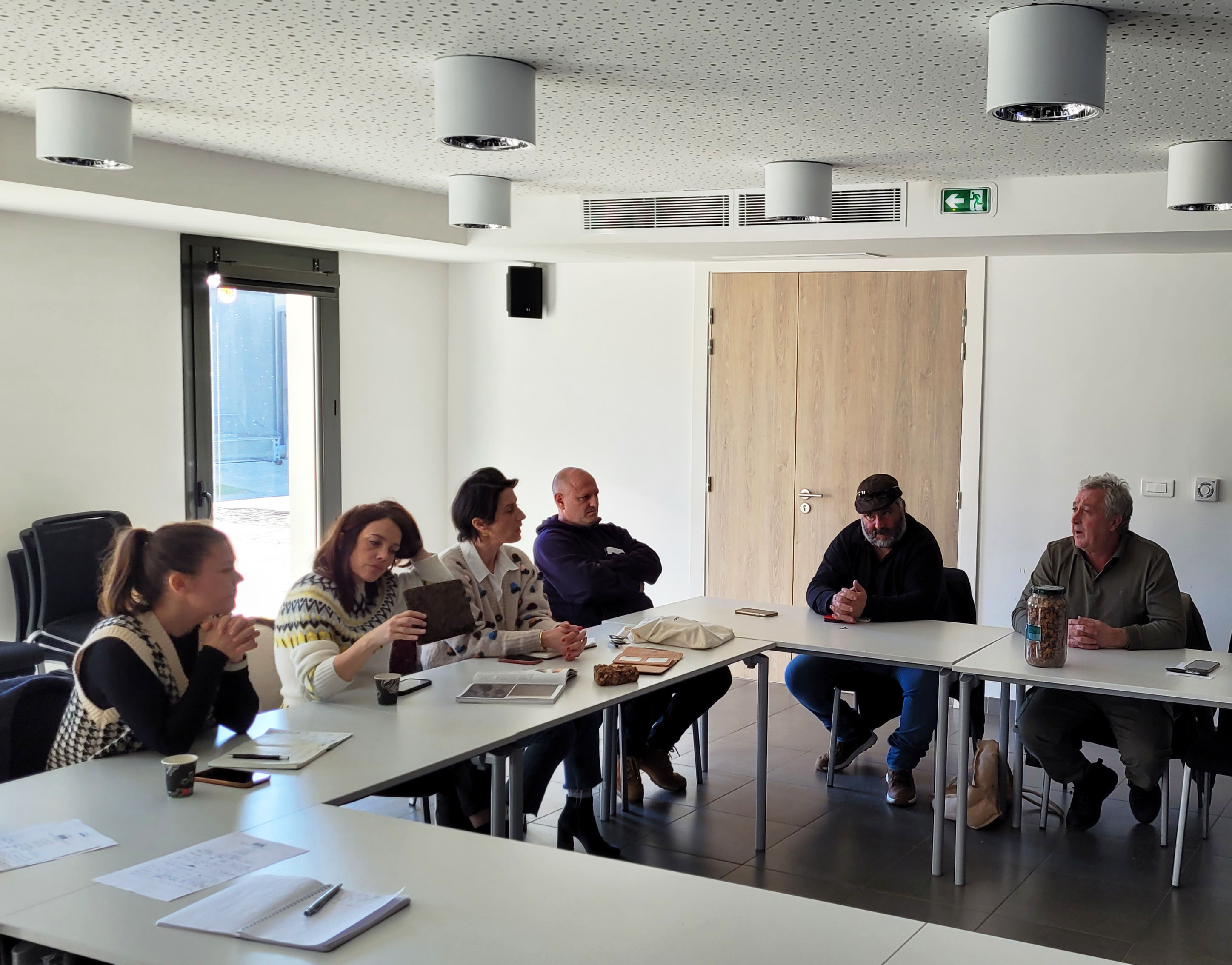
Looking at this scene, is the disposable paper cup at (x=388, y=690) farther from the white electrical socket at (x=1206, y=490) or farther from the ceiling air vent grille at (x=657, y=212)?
the white electrical socket at (x=1206, y=490)

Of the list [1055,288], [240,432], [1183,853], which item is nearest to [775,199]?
[1055,288]

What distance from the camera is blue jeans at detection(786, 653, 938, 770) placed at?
462 centimetres

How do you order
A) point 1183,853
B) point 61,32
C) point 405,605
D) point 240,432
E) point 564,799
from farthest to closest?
point 240,432 < point 564,799 < point 1183,853 < point 405,605 < point 61,32

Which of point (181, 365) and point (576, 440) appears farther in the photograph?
point (576, 440)

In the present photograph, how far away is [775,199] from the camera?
4797mm

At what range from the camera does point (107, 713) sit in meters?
2.74

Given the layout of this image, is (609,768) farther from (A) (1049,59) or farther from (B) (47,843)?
(A) (1049,59)

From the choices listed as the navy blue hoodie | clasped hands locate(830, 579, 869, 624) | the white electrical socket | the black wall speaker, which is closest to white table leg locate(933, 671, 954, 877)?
clasped hands locate(830, 579, 869, 624)

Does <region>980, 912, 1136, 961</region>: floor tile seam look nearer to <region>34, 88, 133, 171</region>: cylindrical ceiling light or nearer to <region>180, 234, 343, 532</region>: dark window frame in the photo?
<region>34, 88, 133, 171</region>: cylindrical ceiling light

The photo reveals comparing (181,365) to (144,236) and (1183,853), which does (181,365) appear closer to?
(144,236)

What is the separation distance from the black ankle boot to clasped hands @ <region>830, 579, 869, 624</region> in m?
1.27

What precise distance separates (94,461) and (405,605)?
9.24 feet

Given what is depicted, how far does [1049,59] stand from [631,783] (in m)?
3.04

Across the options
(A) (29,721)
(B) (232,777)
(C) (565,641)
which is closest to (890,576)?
(C) (565,641)
